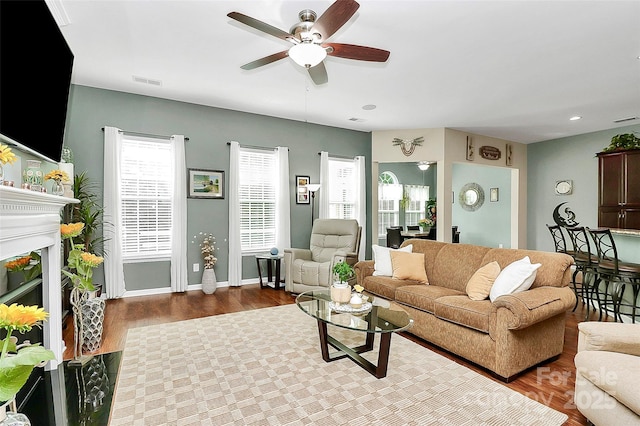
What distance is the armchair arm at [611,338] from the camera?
72.1 inches

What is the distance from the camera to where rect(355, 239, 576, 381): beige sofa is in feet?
7.67

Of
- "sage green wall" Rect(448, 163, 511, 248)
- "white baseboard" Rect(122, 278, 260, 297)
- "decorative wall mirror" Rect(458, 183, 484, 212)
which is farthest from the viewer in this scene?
"decorative wall mirror" Rect(458, 183, 484, 212)

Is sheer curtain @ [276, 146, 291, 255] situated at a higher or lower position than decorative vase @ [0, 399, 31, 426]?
higher

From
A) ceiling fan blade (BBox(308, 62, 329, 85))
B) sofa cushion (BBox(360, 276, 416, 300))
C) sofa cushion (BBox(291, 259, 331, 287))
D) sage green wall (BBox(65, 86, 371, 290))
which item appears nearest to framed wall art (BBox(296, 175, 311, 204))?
sage green wall (BBox(65, 86, 371, 290))

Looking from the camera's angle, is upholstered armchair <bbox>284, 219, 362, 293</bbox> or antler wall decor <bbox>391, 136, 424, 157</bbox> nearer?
upholstered armchair <bbox>284, 219, 362, 293</bbox>

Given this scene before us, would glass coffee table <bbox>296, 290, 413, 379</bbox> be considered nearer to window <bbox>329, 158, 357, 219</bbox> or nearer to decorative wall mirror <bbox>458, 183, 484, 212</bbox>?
window <bbox>329, 158, 357, 219</bbox>

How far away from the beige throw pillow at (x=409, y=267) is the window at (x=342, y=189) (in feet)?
9.02

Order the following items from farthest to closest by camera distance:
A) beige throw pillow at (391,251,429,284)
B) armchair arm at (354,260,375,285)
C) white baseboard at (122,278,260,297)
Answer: white baseboard at (122,278,260,297), armchair arm at (354,260,375,285), beige throw pillow at (391,251,429,284)

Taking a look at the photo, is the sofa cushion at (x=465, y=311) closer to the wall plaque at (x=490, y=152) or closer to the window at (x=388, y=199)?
the wall plaque at (x=490, y=152)

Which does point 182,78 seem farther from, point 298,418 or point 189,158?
point 298,418

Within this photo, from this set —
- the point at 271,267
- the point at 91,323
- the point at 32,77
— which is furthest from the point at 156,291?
the point at 32,77

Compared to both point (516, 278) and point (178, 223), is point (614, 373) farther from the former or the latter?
point (178, 223)

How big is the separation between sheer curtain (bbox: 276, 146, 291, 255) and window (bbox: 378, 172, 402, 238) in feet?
12.3

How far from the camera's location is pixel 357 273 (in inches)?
158
